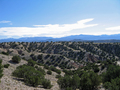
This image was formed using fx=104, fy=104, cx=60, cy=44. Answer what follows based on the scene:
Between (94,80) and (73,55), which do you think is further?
(73,55)

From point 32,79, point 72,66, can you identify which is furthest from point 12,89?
point 72,66

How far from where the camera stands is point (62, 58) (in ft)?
243

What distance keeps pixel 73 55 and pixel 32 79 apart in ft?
234

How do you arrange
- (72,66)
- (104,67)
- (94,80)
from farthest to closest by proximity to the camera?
(72,66) → (104,67) → (94,80)

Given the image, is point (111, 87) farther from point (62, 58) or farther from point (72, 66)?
point (62, 58)

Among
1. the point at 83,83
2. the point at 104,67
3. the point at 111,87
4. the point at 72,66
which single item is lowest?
the point at 72,66

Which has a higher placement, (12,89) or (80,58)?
(12,89)

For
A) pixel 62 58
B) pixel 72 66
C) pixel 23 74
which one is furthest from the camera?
pixel 62 58

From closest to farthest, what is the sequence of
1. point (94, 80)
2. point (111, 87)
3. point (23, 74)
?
point (111, 87), point (94, 80), point (23, 74)

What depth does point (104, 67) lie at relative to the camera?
1548 inches

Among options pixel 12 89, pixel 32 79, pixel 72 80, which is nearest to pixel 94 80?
pixel 72 80

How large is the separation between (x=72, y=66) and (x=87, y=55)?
1059 inches

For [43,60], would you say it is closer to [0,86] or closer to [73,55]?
[73,55]

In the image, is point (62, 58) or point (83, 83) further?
point (62, 58)
